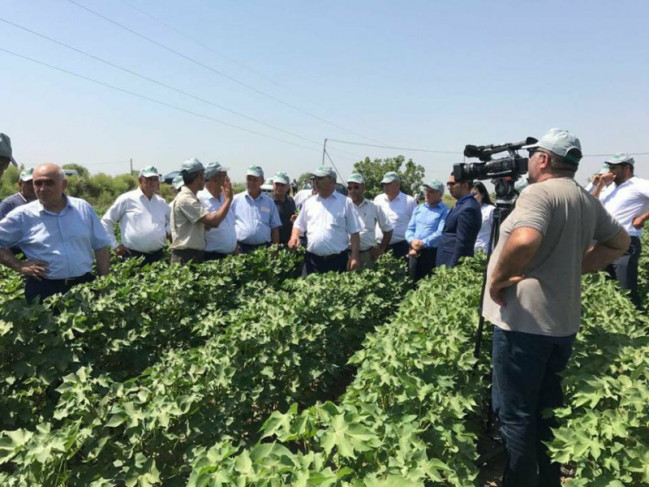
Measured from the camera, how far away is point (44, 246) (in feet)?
13.0

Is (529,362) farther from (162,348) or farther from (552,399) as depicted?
(162,348)

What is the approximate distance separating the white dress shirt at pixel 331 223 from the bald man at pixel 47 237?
2.80 m

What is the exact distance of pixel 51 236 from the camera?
3963mm

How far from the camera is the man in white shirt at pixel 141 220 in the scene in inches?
246

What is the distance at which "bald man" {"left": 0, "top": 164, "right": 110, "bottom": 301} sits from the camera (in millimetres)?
3859

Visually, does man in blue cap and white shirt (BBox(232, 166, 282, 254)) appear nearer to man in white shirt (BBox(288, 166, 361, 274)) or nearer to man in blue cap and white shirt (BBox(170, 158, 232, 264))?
man in white shirt (BBox(288, 166, 361, 274))

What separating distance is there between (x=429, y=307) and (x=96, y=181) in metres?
30.4

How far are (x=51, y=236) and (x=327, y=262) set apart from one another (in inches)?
131

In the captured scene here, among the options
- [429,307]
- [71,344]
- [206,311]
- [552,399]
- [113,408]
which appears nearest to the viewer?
[113,408]

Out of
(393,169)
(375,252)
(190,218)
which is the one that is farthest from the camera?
(393,169)

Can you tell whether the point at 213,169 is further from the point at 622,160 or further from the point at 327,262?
the point at 622,160

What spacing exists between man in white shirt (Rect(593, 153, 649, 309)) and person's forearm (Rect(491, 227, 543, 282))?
156 inches

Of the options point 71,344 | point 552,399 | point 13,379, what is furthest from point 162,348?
point 552,399

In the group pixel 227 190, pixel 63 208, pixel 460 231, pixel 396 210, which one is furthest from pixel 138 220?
pixel 460 231
